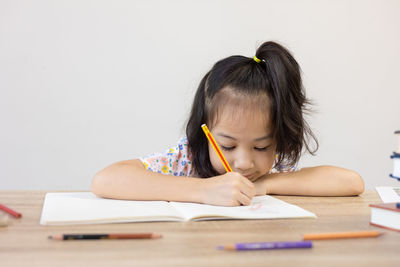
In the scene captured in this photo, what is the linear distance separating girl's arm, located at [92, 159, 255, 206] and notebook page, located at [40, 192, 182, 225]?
0.04 metres

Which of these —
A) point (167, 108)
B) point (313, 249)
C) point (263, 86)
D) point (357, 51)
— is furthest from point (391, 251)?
point (357, 51)

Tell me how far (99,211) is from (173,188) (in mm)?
188

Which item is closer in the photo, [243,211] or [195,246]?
[195,246]

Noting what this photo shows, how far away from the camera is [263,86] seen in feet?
3.29

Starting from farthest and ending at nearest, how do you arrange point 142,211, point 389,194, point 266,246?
point 389,194 → point 142,211 → point 266,246

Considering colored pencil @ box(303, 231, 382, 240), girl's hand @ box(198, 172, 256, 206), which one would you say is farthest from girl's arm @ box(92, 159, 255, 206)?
colored pencil @ box(303, 231, 382, 240)

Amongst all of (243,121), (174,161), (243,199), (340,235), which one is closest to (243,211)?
(243,199)

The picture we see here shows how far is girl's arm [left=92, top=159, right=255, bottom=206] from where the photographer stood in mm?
766

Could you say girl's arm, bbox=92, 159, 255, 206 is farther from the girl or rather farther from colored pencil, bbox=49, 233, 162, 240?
colored pencil, bbox=49, 233, 162, 240

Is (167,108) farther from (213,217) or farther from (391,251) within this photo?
(391,251)

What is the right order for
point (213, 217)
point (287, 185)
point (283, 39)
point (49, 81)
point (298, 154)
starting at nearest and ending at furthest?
point (213, 217) → point (287, 185) → point (298, 154) → point (49, 81) → point (283, 39)

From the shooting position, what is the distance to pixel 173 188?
81 cm

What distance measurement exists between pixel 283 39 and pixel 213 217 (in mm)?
1601

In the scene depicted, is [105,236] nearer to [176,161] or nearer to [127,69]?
[176,161]
